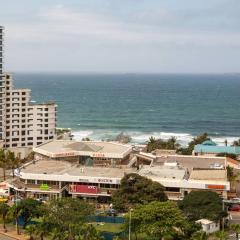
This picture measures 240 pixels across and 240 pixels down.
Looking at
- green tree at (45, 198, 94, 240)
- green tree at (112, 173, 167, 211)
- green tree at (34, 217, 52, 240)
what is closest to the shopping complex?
green tree at (112, 173, 167, 211)

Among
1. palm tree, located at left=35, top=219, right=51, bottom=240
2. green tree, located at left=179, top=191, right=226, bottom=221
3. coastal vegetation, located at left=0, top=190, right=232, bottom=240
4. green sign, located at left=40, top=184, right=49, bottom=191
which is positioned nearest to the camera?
coastal vegetation, located at left=0, top=190, right=232, bottom=240

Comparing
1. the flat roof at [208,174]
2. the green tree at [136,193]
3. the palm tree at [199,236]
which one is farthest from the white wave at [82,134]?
the palm tree at [199,236]

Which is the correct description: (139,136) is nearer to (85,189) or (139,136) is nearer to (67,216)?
(85,189)

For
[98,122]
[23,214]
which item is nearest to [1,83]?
[23,214]

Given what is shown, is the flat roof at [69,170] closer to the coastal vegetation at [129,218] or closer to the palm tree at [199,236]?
the coastal vegetation at [129,218]

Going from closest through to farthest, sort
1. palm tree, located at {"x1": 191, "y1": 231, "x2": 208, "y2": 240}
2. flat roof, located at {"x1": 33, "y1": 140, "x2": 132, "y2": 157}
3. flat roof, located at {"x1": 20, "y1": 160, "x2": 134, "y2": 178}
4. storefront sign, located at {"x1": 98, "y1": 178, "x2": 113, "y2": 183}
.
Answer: palm tree, located at {"x1": 191, "y1": 231, "x2": 208, "y2": 240} → storefront sign, located at {"x1": 98, "y1": 178, "x2": 113, "y2": 183} → flat roof, located at {"x1": 20, "y1": 160, "x2": 134, "y2": 178} → flat roof, located at {"x1": 33, "y1": 140, "x2": 132, "y2": 157}

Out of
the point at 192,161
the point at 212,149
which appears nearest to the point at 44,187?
the point at 192,161

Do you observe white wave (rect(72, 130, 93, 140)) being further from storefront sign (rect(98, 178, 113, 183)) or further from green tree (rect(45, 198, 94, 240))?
green tree (rect(45, 198, 94, 240))
